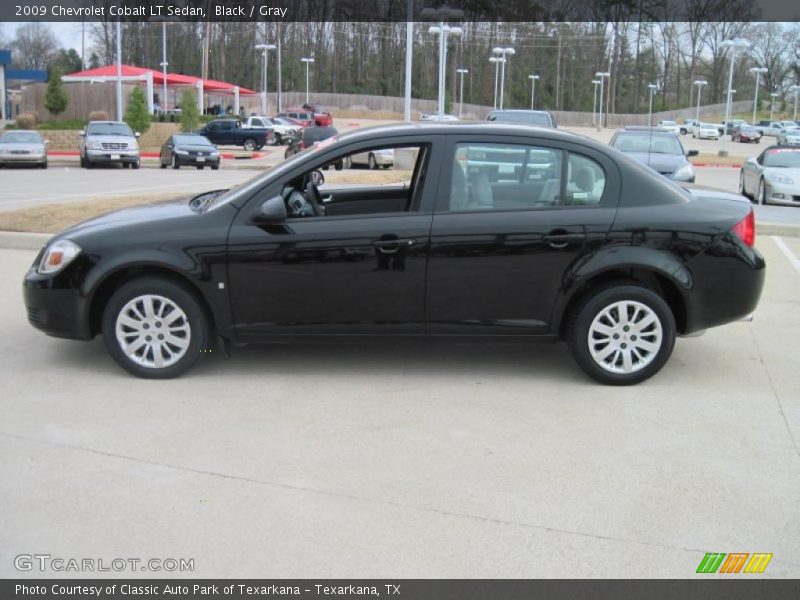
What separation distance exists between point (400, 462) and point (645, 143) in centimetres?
1510

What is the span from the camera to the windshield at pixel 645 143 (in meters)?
17.9

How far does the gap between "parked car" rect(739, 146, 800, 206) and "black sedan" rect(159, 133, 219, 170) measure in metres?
17.8

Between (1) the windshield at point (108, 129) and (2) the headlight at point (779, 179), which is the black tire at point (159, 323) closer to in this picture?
(2) the headlight at point (779, 179)

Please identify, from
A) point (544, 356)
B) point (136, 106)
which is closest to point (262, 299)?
point (544, 356)

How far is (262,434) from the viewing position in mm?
4867

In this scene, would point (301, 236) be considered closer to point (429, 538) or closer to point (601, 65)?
point (429, 538)

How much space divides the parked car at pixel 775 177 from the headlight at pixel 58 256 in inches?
599

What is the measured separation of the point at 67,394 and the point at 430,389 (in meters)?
2.38

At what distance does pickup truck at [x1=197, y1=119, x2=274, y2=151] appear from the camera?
1699 inches

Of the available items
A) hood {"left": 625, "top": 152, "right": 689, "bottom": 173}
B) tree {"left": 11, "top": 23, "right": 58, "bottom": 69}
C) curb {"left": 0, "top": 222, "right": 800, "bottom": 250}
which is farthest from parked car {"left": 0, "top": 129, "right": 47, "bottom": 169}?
tree {"left": 11, "top": 23, "right": 58, "bottom": 69}

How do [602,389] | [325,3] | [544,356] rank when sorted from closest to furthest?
1. [602,389]
2. [544,356]
3. [325,3]

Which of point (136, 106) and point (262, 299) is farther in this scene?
point (136, 106)

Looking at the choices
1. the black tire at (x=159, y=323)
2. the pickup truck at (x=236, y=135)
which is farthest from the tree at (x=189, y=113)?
the black tire at (x=159, y=323)

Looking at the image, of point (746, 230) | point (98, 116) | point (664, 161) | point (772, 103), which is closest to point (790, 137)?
point (98, 116)
